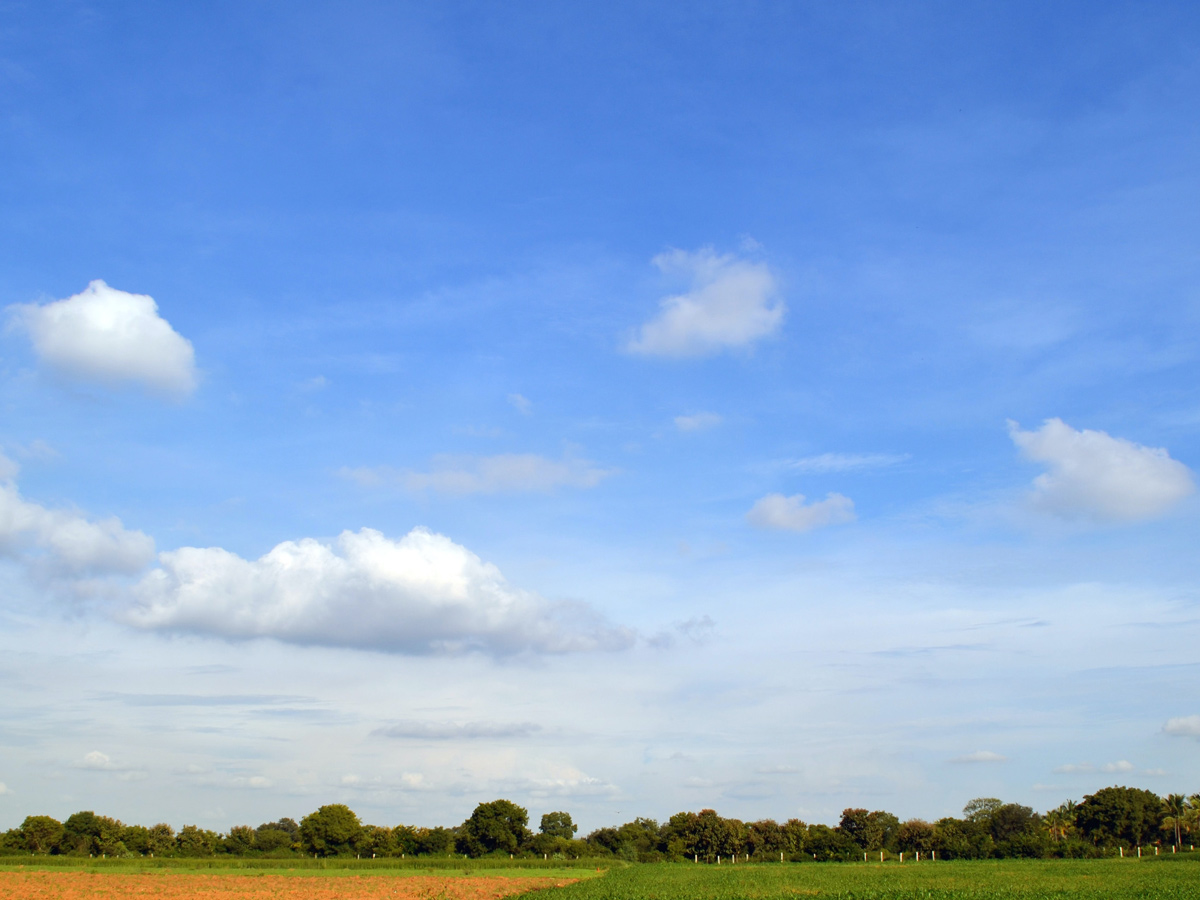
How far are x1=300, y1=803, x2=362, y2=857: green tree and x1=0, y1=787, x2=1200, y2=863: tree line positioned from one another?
0.46ft

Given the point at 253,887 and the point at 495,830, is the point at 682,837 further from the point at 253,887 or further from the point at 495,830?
the point at 253,887

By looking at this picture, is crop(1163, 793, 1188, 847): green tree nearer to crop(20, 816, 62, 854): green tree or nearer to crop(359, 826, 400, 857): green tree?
crop(359, 826, 400, 857): green tree

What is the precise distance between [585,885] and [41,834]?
89257 millimetres

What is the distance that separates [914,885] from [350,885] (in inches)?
1418

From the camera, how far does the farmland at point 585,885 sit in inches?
1783

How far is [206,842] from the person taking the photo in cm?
12650

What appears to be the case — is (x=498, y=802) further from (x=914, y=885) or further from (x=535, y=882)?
(x=914, y=885)

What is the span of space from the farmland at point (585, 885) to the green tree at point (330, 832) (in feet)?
158

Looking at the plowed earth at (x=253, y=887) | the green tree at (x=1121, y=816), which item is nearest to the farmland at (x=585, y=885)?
the plowed earth at (x=253, y=887)

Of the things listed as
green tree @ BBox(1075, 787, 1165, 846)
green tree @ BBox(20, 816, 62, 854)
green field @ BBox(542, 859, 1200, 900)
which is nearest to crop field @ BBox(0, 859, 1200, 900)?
green field @ BBox(542, 859, 1200, 900)

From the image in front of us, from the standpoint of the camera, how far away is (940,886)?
176 feet

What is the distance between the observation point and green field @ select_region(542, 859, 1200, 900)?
43812mm

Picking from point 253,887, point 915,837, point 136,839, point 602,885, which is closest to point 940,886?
point 602,885

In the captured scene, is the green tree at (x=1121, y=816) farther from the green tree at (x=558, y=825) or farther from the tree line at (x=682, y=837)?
the green tree at (x=558, y=825)
